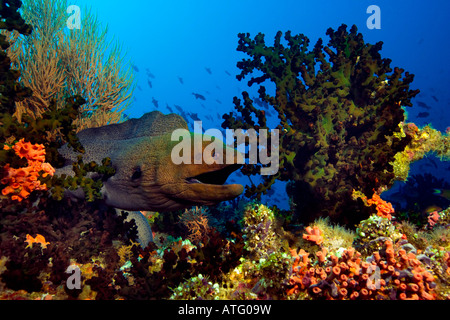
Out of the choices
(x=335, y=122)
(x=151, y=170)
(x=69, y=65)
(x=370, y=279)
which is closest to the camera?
(x=370, y=279)

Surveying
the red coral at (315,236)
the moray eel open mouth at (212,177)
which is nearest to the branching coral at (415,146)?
the red coral at (315,236)

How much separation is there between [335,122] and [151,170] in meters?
3.65

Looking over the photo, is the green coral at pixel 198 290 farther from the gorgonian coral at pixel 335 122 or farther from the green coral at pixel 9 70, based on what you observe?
the green coral at pixel 9 70

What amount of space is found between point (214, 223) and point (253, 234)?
144 inches

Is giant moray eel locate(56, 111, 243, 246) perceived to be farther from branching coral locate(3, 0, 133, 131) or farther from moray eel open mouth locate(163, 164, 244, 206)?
branching coral locate(3, 0, 133, 131)

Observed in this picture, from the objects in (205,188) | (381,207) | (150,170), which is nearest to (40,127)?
(150,170)

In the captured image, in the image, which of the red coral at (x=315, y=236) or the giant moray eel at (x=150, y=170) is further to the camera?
the red coral at (x=315, y=236)

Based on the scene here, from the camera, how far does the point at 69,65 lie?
6.73 meters

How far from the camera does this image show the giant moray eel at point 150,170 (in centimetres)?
355

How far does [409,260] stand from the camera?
2873mm

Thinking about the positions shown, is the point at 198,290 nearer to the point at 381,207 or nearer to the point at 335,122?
the point at 381,207

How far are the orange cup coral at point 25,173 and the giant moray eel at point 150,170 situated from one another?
67 centimetres
